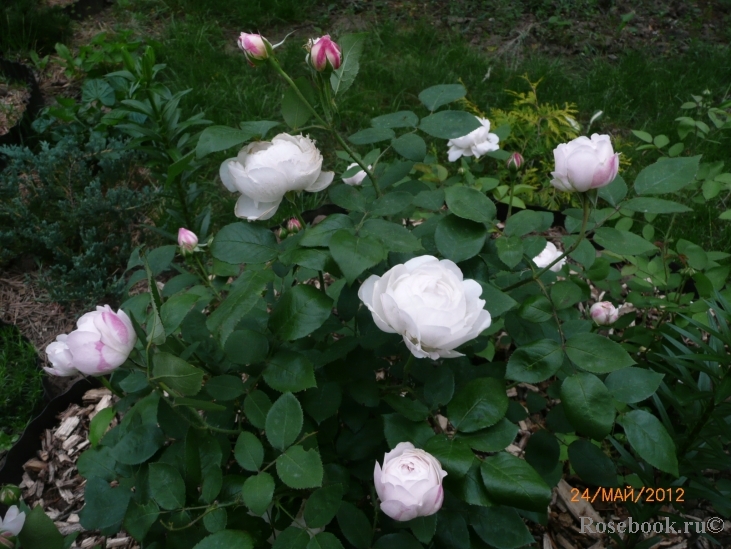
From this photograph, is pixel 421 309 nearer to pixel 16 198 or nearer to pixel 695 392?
pixel 695 392

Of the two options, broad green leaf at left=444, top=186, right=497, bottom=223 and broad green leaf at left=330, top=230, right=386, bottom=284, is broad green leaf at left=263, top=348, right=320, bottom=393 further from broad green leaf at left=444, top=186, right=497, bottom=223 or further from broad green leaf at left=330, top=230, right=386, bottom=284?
broad green leaf at left=444, top=186, right=497, bottom=223

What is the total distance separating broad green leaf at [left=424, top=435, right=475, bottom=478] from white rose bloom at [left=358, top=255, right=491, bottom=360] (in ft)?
0.47

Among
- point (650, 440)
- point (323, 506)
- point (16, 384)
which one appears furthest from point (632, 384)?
point (16, 384)

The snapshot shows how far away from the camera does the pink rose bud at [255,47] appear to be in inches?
41.3

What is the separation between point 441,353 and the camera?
34.9 inches

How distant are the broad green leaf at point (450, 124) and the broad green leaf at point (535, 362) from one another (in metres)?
0.44

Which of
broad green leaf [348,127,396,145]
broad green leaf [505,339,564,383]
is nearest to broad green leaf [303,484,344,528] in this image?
broad green leaf [505,339,564,383]

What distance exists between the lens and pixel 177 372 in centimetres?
84

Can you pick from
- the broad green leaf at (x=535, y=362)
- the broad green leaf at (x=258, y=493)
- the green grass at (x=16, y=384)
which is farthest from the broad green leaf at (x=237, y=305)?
the green grass at (x=16, y=384)

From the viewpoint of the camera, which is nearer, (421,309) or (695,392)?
(421,309)

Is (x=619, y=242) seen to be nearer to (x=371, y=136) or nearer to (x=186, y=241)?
(x=371, y=136)

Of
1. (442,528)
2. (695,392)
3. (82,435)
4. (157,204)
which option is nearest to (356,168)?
(442,528)

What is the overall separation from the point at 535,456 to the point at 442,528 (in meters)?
0.24

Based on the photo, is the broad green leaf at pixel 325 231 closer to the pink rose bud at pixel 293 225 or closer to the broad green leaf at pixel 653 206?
the pink rose bud at pixel 293 225
